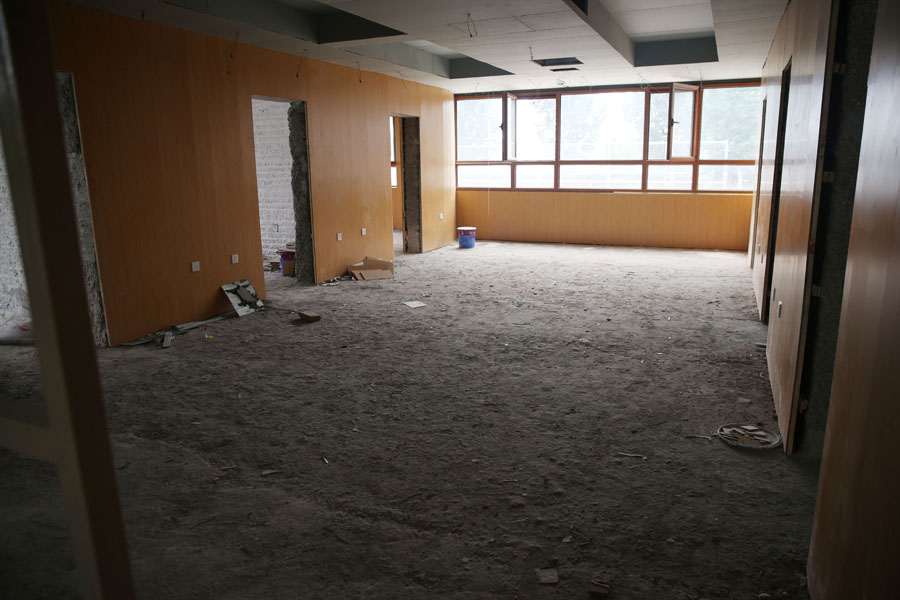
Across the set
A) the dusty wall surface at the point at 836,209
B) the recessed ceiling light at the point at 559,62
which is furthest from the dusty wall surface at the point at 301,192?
the dusty wall surface at the point at 836,209

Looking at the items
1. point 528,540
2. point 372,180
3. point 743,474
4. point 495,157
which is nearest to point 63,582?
point 528,540

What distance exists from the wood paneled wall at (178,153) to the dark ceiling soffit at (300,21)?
0.62 meters

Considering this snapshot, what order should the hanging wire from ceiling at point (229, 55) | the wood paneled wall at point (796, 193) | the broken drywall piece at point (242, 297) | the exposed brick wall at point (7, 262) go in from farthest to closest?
the broken drywall piece at point (242, 297) < the hanging wire from ceiling at point (229, 55) < the exposed brick wall at point (7, 262) < the wood paneled wall at point (796, 193)

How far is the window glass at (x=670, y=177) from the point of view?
33.9ft

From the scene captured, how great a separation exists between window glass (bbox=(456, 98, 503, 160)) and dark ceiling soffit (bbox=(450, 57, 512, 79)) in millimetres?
2028

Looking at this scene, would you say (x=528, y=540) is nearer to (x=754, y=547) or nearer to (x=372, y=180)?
(x=754, y=547)

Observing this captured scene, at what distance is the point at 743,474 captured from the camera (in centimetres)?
300

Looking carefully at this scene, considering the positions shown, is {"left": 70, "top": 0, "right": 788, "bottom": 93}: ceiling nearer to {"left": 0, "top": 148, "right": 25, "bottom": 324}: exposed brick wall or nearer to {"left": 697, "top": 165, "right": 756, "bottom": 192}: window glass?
{"left": 697, "top": 165, "right": 756, "bottom": 192}: window glass

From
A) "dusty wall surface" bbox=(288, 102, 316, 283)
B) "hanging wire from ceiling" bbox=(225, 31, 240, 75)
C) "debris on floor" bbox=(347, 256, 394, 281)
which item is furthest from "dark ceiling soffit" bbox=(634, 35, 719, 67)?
"hanging wire from ceiling" bbox=(225, 31, 240, 75)

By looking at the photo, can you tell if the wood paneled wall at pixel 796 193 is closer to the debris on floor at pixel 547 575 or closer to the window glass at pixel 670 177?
the debris on floor at pixel 547 575

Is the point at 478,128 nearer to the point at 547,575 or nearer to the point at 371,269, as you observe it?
the point at 371,269

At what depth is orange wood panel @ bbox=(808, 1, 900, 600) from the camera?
1.44 metres

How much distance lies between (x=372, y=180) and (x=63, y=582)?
7013 mm

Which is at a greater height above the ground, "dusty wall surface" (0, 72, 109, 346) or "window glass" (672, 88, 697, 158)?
"window glass" (672, 88, 697, 158)
